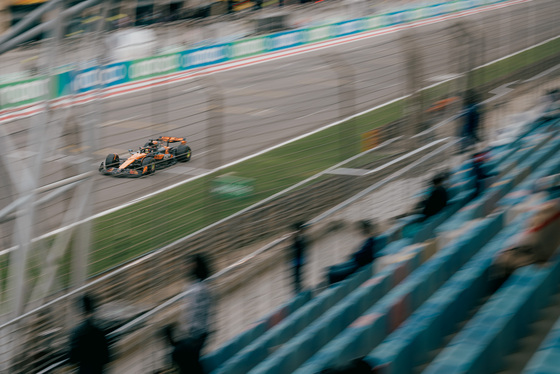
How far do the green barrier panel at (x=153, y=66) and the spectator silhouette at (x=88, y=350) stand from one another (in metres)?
0.96

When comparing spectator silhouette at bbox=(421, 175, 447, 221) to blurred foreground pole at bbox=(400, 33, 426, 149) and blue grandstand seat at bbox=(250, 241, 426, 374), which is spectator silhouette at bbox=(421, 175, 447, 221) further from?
blurred foreground pole at bbox=(400, 33, 426, 149)

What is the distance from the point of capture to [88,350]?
76.0 inches

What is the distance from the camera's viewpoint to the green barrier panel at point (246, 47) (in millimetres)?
3348

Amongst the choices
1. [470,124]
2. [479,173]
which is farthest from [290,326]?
[470,124]

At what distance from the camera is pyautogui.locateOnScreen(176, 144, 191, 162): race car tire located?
2646mm

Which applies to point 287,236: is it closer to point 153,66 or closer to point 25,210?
point 153,66

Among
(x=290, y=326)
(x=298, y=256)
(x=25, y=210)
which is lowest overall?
(x=290, y=326)

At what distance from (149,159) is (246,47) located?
4.17ft

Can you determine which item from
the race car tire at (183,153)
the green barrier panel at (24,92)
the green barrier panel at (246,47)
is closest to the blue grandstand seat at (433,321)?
the race car tire at (183,153)

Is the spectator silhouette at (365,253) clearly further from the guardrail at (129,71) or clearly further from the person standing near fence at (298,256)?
the guardrail at (129,71)

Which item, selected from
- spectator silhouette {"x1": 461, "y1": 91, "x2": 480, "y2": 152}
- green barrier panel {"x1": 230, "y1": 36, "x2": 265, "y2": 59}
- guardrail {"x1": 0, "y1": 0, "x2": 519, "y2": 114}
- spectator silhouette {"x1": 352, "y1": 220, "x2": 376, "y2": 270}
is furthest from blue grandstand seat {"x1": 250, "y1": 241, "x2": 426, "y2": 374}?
spectator silhouette {"x1": 461, "y1": 91, "x2": 480, "y2": 152}

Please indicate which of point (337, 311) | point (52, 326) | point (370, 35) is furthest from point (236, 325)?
point (370, 35)

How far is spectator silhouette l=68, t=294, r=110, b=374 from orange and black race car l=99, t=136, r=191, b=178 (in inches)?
27.6

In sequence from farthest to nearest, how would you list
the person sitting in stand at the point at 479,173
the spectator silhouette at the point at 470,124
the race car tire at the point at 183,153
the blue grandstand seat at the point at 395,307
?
the spectator silhouette at the point at 470,124 → the person sitting in stand at the point at 479,173 → the race car tire at the point at 183,153 → the blue grandstand seat at the point at 395,307
